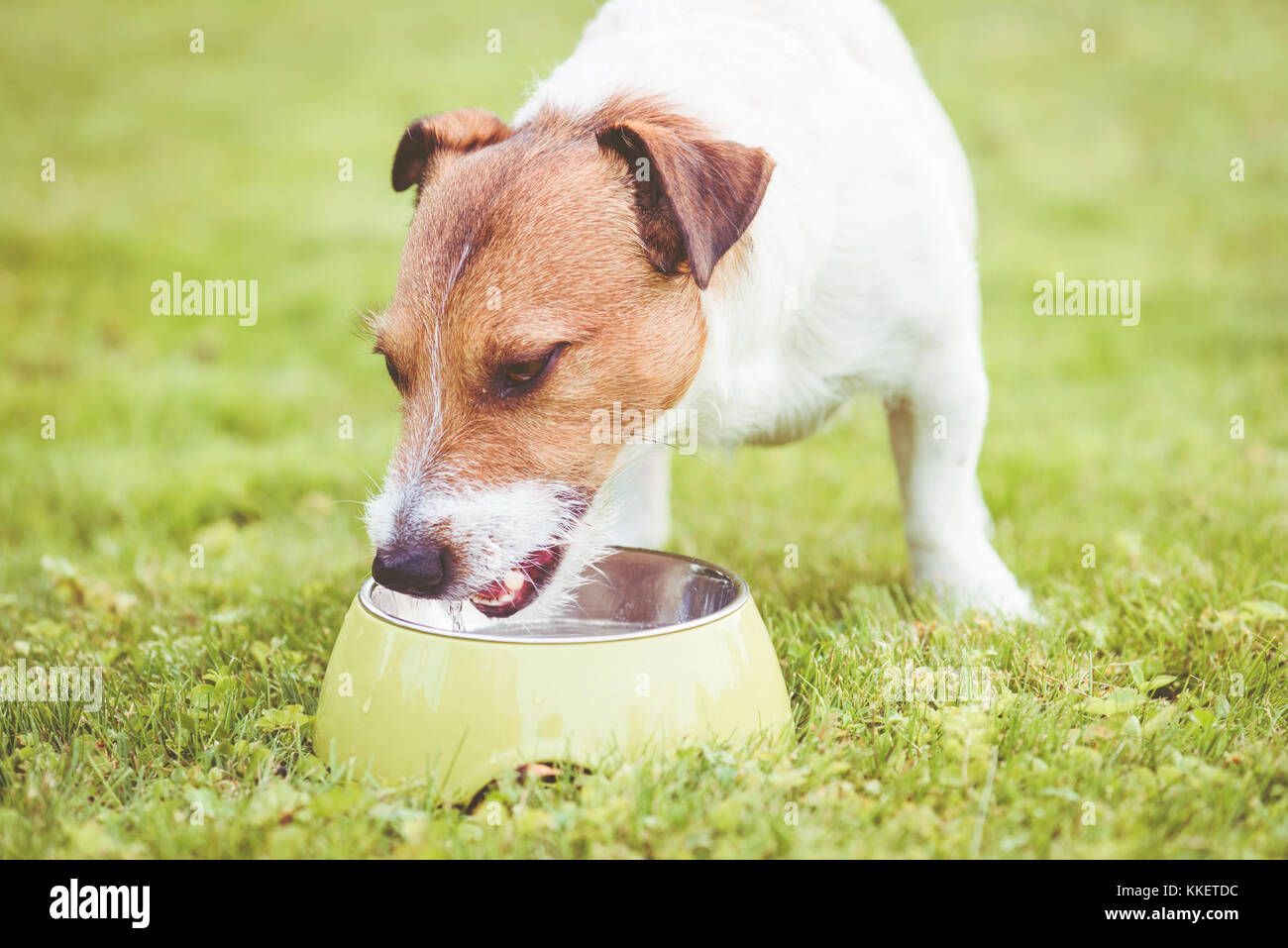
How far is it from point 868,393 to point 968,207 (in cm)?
83

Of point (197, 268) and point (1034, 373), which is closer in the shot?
point (1034, 373)

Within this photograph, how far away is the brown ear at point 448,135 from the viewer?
271cm

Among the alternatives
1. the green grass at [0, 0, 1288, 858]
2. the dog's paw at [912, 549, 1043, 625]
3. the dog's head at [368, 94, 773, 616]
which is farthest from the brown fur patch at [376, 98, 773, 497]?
the dog's paw at [912, 549, 1043, 625]

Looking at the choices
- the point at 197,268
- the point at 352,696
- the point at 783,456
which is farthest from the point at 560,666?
the point at 197,268

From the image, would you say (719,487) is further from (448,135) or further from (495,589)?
(495,589)

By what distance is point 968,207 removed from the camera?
3496mm

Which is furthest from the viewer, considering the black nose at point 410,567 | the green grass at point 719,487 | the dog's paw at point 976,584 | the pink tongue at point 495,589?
the dog's paw at point 976,584

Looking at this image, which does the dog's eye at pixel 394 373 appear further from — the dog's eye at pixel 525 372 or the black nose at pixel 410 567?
the black nose at pixel 410 567

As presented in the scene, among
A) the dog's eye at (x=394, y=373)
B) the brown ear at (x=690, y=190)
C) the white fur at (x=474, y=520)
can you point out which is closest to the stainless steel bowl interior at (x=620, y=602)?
the white fur at (x=474, y=520)

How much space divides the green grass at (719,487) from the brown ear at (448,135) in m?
0.50

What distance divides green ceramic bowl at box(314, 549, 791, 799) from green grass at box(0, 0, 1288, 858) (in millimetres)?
66

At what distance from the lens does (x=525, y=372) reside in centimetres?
233

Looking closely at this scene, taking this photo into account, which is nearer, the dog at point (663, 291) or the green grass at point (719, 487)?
the green grass at point (719, 487)
